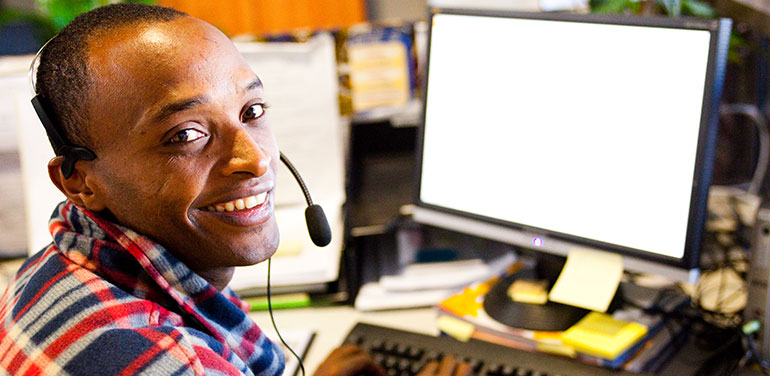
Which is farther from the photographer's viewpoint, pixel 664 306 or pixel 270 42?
pixel 270 42

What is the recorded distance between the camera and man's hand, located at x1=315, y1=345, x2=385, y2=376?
0.85 m

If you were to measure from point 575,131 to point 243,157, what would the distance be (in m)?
0.50

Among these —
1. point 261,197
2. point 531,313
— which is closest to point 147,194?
point 261,197

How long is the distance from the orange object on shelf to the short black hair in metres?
2.34

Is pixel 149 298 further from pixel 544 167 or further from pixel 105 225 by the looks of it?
pixel 544 167

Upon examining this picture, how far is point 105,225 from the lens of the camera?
2.16 feet

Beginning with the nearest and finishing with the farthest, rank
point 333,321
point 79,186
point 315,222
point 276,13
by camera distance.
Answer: point 79,186 → point 315,222 → point 333,321 → point 276,13

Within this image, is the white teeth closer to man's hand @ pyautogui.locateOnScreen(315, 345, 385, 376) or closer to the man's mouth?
the man's mouth

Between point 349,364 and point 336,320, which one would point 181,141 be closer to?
point 349,364

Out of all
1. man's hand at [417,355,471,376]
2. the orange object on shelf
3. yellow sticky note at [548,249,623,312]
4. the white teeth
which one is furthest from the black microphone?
the orange object on shelf

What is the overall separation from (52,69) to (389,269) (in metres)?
0.72

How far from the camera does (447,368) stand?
883mm

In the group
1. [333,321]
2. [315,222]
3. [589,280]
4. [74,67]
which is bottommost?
[333,321]

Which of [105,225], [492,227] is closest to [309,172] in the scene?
[492,227]
